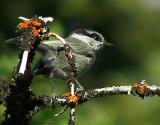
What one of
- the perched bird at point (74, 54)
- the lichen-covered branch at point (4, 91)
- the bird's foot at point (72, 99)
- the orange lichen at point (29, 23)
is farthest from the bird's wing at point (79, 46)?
the lichen-covered branch at point (4, 91)

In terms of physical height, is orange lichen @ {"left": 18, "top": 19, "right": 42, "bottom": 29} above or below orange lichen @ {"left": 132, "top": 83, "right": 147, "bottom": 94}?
above

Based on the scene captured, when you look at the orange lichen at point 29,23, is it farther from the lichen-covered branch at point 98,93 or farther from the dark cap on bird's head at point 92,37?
the dark cap on bird's head at point 92,37

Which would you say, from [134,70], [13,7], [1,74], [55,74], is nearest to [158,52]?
[134,70]

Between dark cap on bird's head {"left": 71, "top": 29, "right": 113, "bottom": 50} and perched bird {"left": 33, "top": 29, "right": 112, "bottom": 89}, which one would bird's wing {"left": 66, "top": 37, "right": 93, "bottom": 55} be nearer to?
perched bird {"left": 33, "top": 29, "right": 112, "bottom": 89}

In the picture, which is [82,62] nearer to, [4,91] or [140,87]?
[140,87]

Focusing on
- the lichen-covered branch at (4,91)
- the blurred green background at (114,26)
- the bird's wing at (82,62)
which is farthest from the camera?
the blurred green background at (114,26)

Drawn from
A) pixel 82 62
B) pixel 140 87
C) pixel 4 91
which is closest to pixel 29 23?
pixel 4 91

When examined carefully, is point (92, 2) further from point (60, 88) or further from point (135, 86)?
point (135, 86)

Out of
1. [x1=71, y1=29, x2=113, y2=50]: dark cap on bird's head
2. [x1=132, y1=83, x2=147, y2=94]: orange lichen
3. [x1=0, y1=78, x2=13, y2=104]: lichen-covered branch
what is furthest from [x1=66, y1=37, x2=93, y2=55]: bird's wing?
[x1=0, y1=78, x2=13, y2=104]: lichen-covered branch
